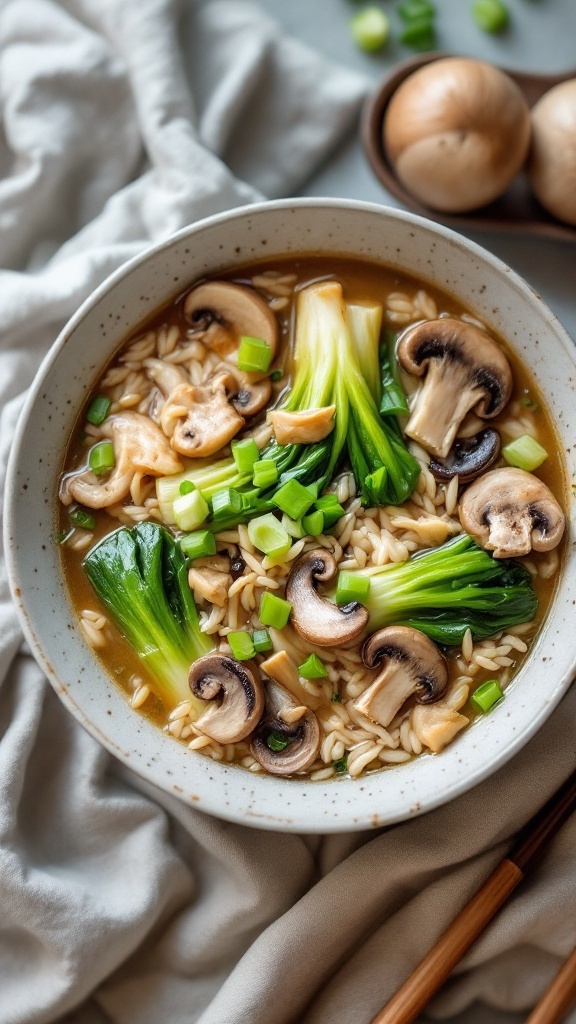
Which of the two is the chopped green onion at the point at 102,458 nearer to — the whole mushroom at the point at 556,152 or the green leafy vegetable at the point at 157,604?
the green leafy vegetable at the point at 157,604

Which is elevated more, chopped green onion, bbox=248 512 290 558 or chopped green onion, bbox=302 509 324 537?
chopped green onion, bbox=302 509 324 537

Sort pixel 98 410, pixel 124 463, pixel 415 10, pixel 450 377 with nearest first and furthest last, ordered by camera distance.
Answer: pixel 450 377 < pixel 124 463 < pixel 98 410 < pixel 415 10

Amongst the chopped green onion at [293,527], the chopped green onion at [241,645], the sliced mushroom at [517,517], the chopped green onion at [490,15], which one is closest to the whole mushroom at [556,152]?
the chopped green onion at [490,15]

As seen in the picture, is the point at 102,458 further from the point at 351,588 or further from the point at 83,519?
the point at 351,588

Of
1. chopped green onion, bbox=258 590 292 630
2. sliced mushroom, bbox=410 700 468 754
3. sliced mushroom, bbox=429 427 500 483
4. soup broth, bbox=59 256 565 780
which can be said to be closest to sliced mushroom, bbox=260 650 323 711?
soup broth, bbox=59 256 565 780

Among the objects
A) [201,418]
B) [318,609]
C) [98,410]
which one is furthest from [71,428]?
[318,609]

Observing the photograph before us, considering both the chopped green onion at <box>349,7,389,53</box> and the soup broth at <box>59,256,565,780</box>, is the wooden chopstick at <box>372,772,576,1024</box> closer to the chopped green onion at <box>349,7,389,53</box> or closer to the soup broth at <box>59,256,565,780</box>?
the soup broth at <box>59,256,565,780</box>
